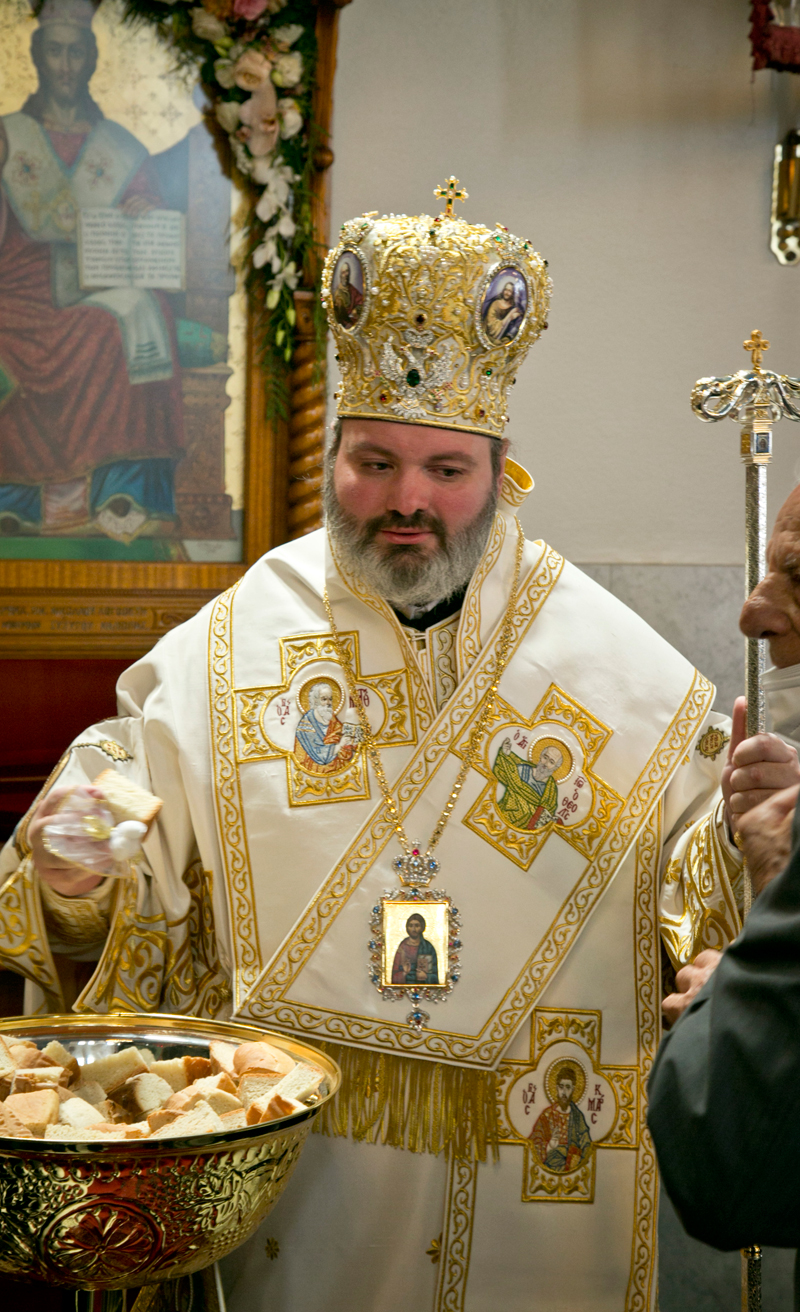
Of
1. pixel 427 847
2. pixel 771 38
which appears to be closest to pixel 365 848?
pixel 427 847

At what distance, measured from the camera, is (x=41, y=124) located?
12.3 ft

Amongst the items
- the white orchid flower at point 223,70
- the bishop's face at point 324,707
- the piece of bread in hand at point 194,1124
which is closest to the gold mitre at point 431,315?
the bishop's face at point 324,707

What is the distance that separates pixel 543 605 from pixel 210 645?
79cm

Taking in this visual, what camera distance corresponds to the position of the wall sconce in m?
4.29

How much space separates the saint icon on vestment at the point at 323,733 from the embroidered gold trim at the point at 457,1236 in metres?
0.86

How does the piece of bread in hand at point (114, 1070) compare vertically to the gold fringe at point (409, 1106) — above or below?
above

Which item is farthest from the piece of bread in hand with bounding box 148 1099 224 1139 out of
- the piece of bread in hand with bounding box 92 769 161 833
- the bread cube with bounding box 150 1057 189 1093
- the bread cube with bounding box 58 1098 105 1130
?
the piece of bread in hand with bounding box 92 769 161 833

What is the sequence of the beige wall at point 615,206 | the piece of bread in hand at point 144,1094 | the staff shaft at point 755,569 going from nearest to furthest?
the piece of bread in hand at point 144,1094 < the staff shaft at point 755,569 < the beige wall at point 615,206

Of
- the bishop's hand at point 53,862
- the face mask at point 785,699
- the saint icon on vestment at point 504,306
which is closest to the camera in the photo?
the face mask at point 785,699

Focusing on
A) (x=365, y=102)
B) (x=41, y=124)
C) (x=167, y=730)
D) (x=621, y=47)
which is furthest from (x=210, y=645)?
(x=621, y=47)

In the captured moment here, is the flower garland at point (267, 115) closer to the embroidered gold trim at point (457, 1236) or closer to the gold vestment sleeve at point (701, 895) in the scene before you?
Answer: the gold vestment sleeve at point (701, 895)

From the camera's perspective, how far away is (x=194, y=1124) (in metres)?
1.81

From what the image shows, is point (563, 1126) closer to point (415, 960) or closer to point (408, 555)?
point (415, 960)

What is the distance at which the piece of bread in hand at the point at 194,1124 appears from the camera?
70.6 inches
